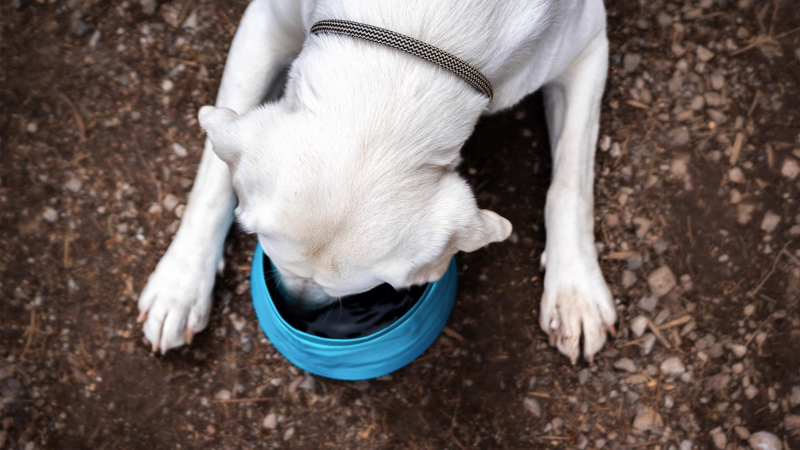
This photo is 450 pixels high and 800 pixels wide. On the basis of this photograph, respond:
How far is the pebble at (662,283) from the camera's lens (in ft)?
8.96

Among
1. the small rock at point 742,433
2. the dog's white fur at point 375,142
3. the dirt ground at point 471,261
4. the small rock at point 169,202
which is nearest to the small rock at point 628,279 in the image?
the dirt ground at point 471,261

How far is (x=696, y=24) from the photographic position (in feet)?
9.48

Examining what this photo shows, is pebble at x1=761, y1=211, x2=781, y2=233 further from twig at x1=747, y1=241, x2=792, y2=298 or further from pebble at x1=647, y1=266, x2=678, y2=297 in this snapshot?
pebble at x1=647, y1=266, x2=678, y2=297

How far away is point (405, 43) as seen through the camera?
1.46 m

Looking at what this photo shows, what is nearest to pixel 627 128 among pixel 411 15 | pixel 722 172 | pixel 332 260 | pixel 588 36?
pixel 722 172

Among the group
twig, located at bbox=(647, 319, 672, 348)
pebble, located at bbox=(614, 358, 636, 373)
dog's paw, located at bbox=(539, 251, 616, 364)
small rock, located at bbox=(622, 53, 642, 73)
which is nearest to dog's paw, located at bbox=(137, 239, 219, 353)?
dog's paw, located at bbox=(539, 251, 616, 364)

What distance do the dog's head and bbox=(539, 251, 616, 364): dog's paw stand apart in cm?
89

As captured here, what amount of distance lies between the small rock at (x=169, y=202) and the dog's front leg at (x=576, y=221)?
1.69m

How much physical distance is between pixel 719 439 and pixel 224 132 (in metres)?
2.45

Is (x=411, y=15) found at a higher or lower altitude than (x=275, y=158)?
higher

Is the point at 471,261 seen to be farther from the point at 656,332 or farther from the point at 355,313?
the point at 656,332

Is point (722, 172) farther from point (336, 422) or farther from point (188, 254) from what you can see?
point (188, 254)

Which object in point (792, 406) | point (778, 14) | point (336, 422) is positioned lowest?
point (336, 422)

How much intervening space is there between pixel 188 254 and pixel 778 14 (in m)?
2.95
